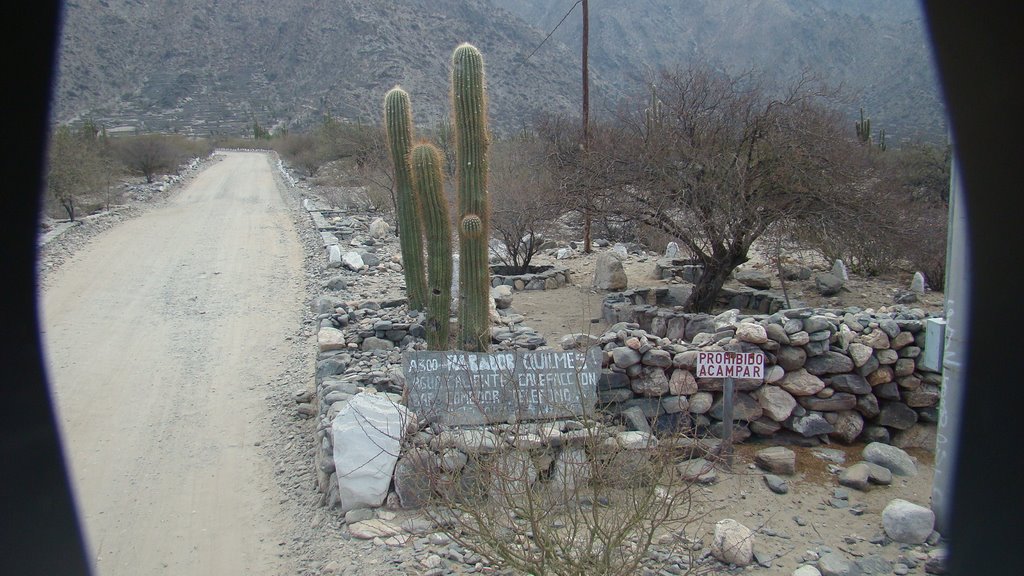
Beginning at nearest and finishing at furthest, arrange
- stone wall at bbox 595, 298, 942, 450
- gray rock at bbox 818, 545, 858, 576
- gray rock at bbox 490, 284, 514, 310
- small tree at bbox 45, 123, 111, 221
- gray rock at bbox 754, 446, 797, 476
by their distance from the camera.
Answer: gray rock at bbox 818, 545, 858, 576
gray rock at bbox 754, 446, 797, 476
stone wall at bbox 595, 298, 942, 450
gray rock at bbox 490, 284, 514, 310
small tree at bbox 45, 123, 111, 221

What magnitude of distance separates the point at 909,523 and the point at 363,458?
3807 mm

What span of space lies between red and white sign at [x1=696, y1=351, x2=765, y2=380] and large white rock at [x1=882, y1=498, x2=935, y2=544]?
1.40 m

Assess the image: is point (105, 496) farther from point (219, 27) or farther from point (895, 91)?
point (219, 27)

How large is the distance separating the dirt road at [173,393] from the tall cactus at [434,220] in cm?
206

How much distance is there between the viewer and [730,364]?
6.01 metres

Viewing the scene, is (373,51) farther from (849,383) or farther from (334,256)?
(849,383)

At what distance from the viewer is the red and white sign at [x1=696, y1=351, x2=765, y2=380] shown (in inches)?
235

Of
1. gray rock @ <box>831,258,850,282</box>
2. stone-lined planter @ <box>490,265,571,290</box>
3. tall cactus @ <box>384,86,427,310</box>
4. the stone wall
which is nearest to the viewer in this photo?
the stone wall

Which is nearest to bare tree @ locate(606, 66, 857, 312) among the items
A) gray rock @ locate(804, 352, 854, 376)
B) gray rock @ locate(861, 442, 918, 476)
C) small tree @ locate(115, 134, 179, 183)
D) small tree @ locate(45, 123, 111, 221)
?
gray rock @ locate(804, 352, 854, 376)

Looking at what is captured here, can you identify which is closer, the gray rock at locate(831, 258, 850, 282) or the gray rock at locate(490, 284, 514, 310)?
the gray rock at locate(490, 284, 514, 310)

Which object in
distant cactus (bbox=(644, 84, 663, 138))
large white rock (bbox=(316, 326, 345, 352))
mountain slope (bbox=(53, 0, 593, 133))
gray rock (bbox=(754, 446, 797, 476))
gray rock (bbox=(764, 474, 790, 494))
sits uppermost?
mountain slope (bbox=(53, 0, 593, 133))

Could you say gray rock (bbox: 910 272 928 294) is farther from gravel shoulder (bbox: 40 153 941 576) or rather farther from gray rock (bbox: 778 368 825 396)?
gray rock (bbox: 778 368 825 396)

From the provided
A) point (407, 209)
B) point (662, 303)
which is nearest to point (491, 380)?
point (407, 209)

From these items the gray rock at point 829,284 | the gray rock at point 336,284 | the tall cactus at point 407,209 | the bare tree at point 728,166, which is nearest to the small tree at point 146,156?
the gray rock at point 336,284
